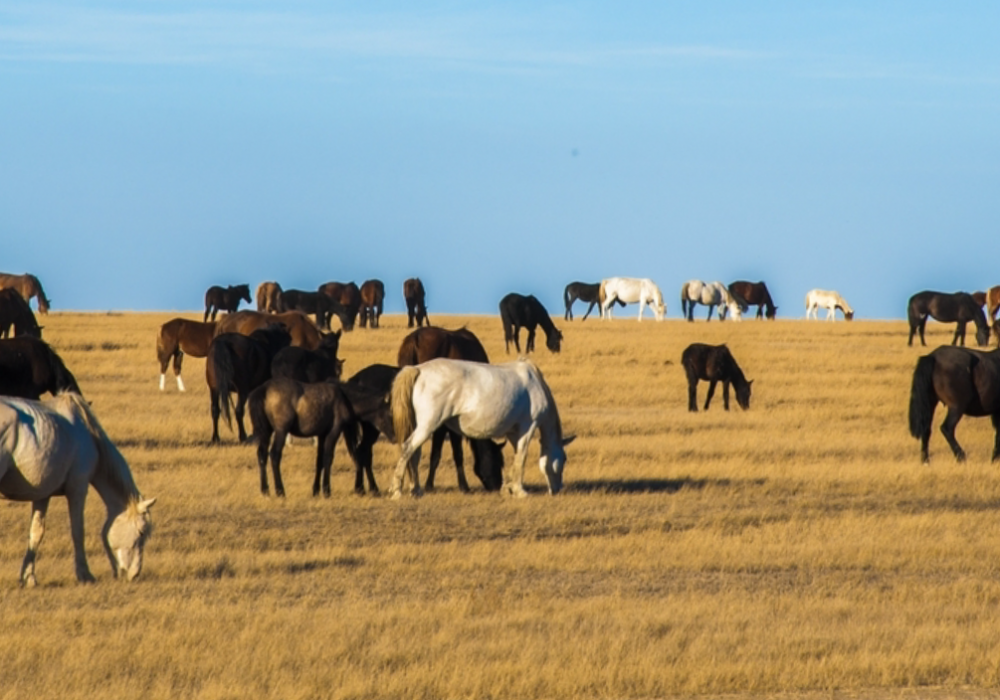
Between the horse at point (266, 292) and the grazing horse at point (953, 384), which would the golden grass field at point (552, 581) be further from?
the horse at point (266, 292)

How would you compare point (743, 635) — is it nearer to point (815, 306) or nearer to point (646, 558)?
point (646, 558)

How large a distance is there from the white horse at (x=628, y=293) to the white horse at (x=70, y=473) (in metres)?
49.0

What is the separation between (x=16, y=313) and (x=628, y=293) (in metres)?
36.3

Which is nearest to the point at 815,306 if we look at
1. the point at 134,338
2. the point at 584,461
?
the point at 134,338

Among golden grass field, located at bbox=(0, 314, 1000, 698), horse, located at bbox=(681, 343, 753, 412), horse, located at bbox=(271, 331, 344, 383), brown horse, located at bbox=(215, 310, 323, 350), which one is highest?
brown horse, located at bbox=(215, 310, 323, 350)

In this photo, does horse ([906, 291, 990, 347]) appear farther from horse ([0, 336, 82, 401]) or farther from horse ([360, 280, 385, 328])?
horse ([0, 336, 82, 401])

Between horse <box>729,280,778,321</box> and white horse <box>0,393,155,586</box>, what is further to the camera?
horse <box>729,280,778,321</box>

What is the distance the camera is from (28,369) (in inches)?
693

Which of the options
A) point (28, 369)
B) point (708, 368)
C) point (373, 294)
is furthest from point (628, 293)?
point (28, 369)

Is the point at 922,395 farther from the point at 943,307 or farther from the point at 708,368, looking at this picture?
the point at 943,307

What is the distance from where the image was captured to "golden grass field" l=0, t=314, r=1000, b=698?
8.12m

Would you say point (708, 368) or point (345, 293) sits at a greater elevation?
point (345, 293)

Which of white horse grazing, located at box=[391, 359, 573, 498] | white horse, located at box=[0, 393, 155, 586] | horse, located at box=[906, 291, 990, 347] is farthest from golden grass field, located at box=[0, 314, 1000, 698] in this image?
horse, located at box=[906, 291, 990, 347]

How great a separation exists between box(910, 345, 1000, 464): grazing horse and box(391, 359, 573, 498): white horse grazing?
5186 mm
